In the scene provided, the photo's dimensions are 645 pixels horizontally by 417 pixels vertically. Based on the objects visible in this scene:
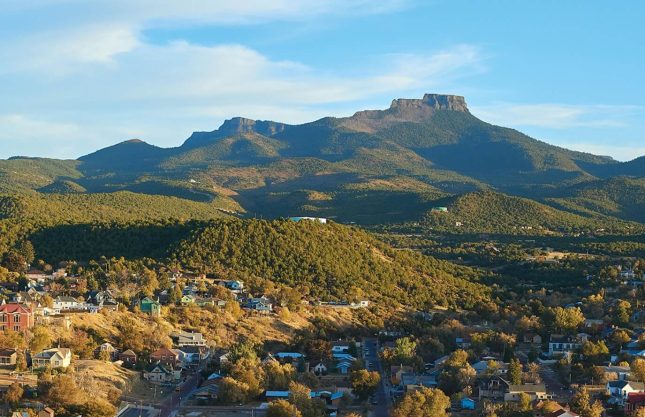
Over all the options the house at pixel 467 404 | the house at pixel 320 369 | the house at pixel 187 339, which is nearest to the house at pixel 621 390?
the house at pixel 467 404

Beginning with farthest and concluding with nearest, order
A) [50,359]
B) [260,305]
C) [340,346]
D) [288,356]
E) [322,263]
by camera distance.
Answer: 1. [322,263]
2. [260,305]
3. [340,346]
4. [288,356]
5. [50,359]

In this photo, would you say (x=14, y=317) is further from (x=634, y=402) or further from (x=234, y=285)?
(x=634, y=402)

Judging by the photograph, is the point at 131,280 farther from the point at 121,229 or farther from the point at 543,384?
the point at 543,384

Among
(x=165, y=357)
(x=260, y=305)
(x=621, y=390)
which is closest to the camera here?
(x=621, y=390)

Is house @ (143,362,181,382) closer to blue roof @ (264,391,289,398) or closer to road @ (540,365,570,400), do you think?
blue roof @ (264,391,289,398)

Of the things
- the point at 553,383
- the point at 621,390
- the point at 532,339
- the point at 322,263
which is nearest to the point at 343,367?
the point at 553,383

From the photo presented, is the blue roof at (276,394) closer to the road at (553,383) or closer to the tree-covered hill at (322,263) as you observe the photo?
the road at (553,383)

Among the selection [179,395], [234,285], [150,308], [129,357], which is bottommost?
[179,395]
